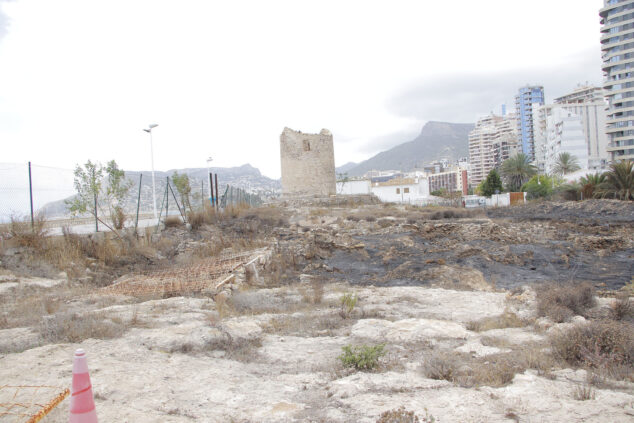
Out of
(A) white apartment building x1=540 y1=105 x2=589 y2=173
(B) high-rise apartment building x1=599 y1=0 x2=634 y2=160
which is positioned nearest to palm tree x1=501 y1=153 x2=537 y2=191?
(B) high-rise apartment building x1=599 y1=0 x2=634 y2=160

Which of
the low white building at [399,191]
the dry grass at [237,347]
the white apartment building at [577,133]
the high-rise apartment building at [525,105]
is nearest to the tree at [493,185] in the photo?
the low white building at [399,191]

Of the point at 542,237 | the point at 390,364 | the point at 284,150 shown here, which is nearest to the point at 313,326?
the point at 390,364

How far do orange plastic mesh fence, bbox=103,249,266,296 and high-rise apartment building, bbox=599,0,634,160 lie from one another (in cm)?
7542

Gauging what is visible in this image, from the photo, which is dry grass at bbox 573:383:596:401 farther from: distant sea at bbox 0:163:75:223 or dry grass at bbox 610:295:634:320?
distant sea at bbox 0:163:75:223

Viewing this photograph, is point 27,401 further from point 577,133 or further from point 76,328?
point 577,133

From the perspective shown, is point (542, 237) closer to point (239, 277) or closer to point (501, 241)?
point (501, 241)

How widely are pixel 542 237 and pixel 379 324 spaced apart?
12838 millimetres

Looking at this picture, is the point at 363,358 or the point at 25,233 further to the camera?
the point at 25,233

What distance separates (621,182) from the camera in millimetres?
29094

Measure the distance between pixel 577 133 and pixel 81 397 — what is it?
306 feet

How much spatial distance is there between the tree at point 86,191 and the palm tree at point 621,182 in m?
31.6

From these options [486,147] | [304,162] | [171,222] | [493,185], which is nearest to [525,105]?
[486,147]

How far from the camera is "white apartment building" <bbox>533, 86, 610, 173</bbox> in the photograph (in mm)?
78500

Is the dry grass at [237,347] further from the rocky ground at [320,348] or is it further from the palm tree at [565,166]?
the palm tree at [565,166]
